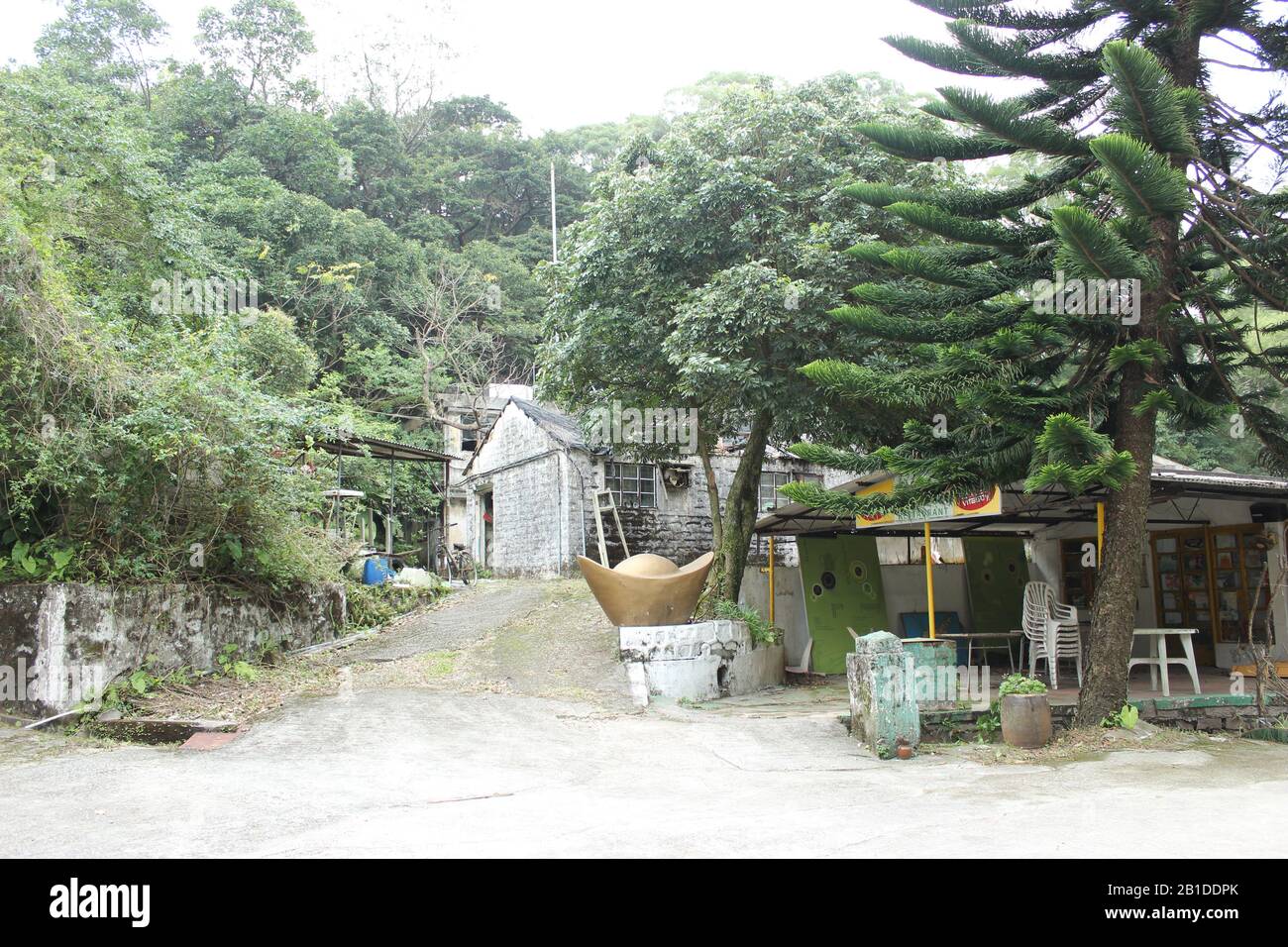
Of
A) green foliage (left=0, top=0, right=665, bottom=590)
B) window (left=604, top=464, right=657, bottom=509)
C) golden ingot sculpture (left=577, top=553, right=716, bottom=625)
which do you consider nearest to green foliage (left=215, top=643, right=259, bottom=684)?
green foliage (left=0, top=0, right=665, bottom=590)

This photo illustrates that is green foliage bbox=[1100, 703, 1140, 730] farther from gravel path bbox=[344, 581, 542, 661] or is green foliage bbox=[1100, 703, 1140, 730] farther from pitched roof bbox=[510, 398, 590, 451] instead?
pitched roof bbox=[510, 398, 590, 451]

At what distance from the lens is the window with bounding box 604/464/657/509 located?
17562mm

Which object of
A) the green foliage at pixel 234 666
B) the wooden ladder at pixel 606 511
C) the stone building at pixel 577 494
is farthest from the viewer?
the stone building at pixel 577 494

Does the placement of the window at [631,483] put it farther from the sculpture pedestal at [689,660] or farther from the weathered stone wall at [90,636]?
the weathered stone wall at [90,636]

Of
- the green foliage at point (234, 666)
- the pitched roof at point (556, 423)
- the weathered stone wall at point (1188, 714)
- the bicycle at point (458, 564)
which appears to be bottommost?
the weathered stone wall at point (1188, 714)

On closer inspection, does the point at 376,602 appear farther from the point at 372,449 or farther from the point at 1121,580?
the point at 1121,580

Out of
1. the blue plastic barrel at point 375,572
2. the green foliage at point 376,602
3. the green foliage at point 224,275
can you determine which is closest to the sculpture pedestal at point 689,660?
the green foliage at point 224,275

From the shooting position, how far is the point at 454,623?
12383 mm

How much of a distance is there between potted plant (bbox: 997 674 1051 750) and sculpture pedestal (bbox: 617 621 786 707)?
11.3 feet

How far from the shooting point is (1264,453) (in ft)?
26.7

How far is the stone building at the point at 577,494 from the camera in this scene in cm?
1706

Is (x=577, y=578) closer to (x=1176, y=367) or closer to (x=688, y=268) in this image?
(x=688, y=268)

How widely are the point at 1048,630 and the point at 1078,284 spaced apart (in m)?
3.40

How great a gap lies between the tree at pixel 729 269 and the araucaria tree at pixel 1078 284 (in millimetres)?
1933
